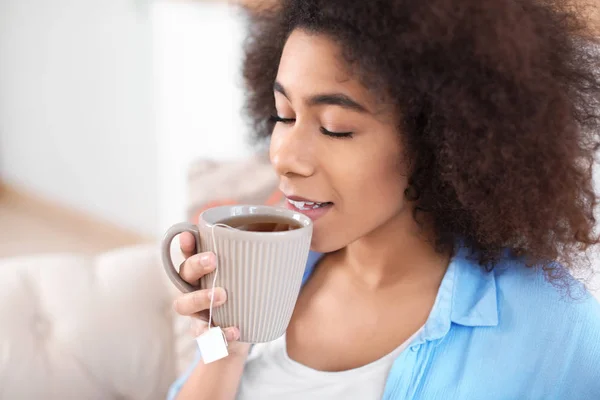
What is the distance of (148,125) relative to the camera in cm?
283

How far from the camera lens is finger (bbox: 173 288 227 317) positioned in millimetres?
688

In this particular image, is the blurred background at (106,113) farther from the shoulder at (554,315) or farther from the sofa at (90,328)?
the shoulder at (554,315)

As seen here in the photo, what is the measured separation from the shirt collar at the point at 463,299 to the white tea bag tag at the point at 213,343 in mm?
297

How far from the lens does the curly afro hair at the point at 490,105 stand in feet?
2.30

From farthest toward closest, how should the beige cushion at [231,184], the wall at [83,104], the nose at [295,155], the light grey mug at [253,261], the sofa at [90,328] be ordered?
the wall at [83,104] < the beige cushion at [231,184] < the sofa at [90,328] < the nose at [295,155] < the light grey mug at [253,261]

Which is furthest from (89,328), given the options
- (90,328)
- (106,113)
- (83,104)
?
(83,104)

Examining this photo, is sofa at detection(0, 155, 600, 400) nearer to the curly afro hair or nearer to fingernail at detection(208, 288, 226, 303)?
the curly afro hair

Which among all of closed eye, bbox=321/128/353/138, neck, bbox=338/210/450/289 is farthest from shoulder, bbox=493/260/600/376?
closed eye, bbox=321/128/353/138

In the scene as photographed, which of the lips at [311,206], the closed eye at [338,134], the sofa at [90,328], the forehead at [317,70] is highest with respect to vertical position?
the forehead at [317,70]

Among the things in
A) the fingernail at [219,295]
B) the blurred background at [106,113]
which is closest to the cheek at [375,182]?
the fingernail at [219,295]

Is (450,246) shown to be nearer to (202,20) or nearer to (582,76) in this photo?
(582,76)

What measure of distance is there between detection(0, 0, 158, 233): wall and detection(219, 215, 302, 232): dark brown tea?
2047mm

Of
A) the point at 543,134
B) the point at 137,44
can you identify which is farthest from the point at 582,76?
the point at 137,44

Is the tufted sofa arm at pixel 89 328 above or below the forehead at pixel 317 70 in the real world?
below
